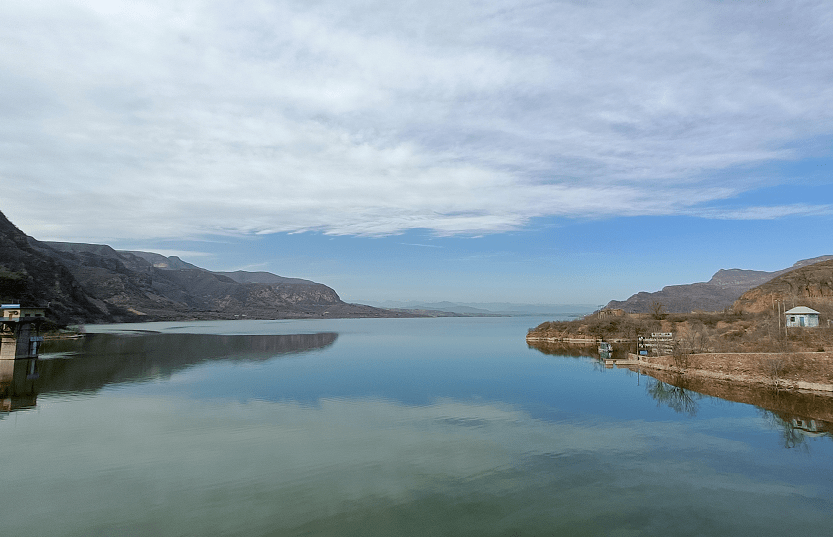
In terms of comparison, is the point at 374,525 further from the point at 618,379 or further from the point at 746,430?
the point at 618,379

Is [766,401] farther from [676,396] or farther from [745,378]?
[745,378]

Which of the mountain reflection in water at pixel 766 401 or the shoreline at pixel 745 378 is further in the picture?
the shoreline at pixel 745 378

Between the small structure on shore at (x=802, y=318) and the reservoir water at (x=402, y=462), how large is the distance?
35.1 metres

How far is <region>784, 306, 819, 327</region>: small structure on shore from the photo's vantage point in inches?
2356

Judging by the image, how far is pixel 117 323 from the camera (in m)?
176

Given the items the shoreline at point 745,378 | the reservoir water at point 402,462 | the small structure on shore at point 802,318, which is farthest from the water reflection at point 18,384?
the small structure on shore at point 802,318

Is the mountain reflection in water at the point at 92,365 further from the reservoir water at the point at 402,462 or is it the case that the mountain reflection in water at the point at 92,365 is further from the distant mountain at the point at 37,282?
the distant mountain at the point at 37,282

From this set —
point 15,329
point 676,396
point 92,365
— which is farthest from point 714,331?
point 15,329

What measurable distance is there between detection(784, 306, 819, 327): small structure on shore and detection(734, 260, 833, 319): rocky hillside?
16.2 metres

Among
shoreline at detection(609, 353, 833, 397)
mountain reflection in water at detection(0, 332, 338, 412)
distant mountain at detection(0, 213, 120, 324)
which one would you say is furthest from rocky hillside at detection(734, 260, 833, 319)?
distant mountain at detection(0, 213, 120, 324)

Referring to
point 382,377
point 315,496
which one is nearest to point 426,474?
point 315,496

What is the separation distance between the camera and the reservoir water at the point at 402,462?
48.1ft

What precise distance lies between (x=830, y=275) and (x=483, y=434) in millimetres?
100678

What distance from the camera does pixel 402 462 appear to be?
66.5 ft
